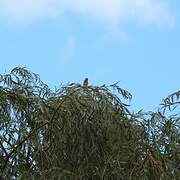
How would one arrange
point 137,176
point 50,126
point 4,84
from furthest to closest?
point 4,84 → point 50,126 → point 137,176

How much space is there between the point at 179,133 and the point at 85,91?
22.7 inches

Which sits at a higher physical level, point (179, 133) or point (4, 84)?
point (4, 84)

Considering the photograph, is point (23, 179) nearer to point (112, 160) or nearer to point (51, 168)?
point (51, 168)

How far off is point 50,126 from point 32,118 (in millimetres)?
157

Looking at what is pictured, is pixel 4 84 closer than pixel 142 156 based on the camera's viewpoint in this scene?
No

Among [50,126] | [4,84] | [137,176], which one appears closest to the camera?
[137,176]

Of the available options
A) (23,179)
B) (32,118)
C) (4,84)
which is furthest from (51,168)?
(4,84)

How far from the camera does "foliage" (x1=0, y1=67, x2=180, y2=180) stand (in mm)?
3480

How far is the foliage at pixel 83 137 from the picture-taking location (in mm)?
3480

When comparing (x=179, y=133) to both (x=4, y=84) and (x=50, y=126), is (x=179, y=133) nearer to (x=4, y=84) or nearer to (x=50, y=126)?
(x=50, y=126)

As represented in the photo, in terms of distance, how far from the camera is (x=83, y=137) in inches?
141

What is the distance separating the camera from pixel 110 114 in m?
3.67

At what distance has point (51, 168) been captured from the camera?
3.46m

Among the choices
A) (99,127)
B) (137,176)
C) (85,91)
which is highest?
(85,91)
